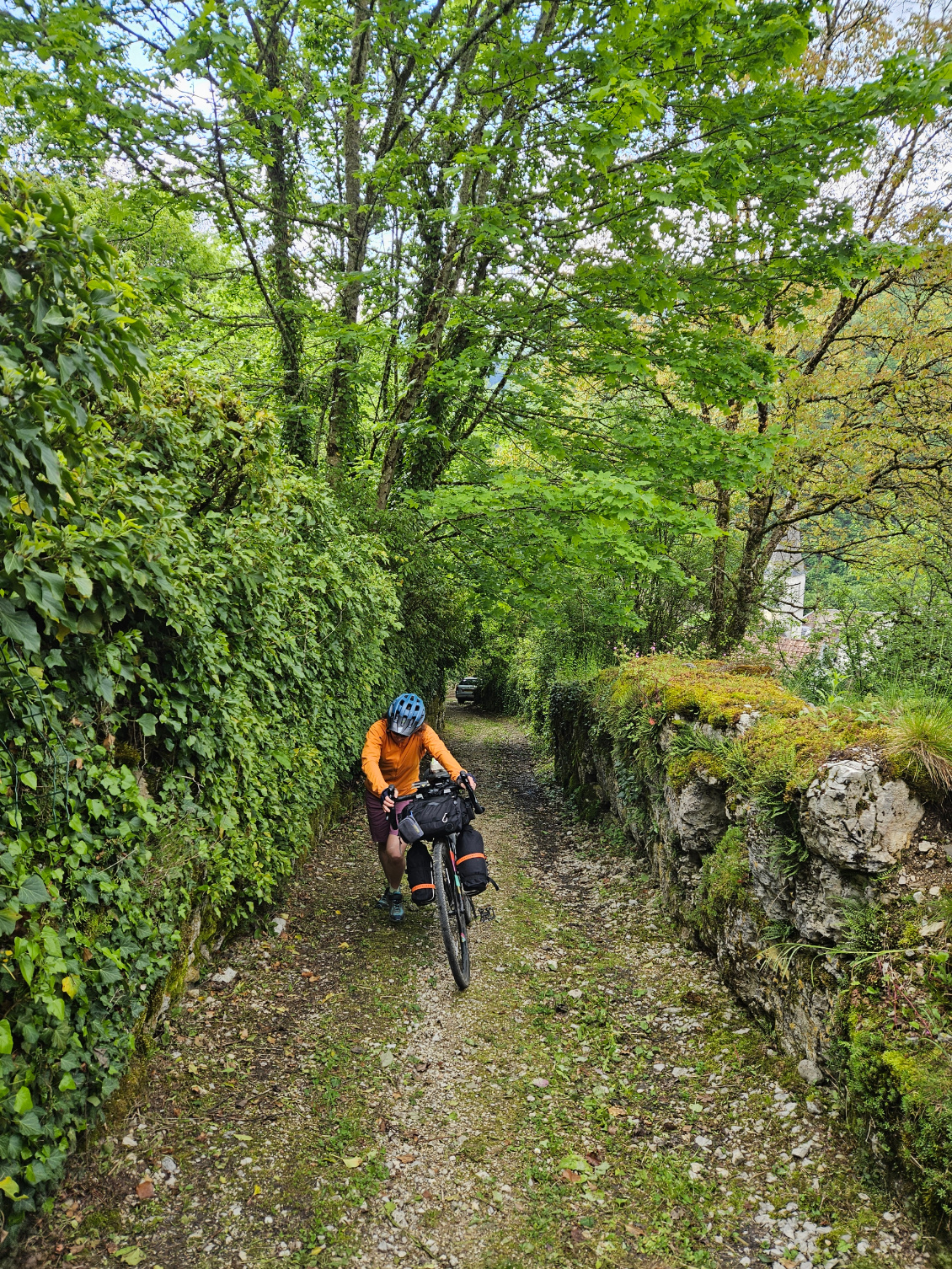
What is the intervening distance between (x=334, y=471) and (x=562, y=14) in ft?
19.5

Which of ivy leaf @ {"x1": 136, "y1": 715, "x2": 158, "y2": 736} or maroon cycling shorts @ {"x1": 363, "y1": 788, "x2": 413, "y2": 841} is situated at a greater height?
ivy leaf @ {"x1": 136, "y1": 715, "x2": 158, "y2": 736}

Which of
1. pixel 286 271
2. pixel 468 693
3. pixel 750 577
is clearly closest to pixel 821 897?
pixel 750 577

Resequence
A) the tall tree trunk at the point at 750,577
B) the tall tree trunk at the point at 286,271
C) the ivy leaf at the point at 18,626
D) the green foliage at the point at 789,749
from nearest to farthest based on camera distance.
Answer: the ivy leaf at the point at 18,626 → the green foliage at the point at 789,749 → the tall tree trunk at the point at 286,271 → the tall tree trunk at the point at 750,577

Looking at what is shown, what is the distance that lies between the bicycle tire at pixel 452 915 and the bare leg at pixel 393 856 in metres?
0.42

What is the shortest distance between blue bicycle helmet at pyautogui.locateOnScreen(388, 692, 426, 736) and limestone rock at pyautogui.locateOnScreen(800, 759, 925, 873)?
10.6 ft

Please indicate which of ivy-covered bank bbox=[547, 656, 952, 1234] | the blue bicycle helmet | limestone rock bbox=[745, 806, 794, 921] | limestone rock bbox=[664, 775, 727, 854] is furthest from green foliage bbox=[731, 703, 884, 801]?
the blue bicycle helmet

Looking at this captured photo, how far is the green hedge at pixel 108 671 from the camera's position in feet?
6.89

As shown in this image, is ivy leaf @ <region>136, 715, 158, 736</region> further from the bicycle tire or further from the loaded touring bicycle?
the bicycle tire

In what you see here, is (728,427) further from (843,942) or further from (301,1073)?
(301,1073)

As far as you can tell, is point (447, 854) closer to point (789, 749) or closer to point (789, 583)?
point (789, 749)

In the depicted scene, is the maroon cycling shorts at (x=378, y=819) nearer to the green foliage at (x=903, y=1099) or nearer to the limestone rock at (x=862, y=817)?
the limestone rock at (x=862, y=817)

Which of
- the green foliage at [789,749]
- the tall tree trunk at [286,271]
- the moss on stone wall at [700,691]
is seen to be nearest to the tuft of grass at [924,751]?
the green foliage at [789,749]

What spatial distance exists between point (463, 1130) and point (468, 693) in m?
29.4

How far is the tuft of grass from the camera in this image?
3.38m
